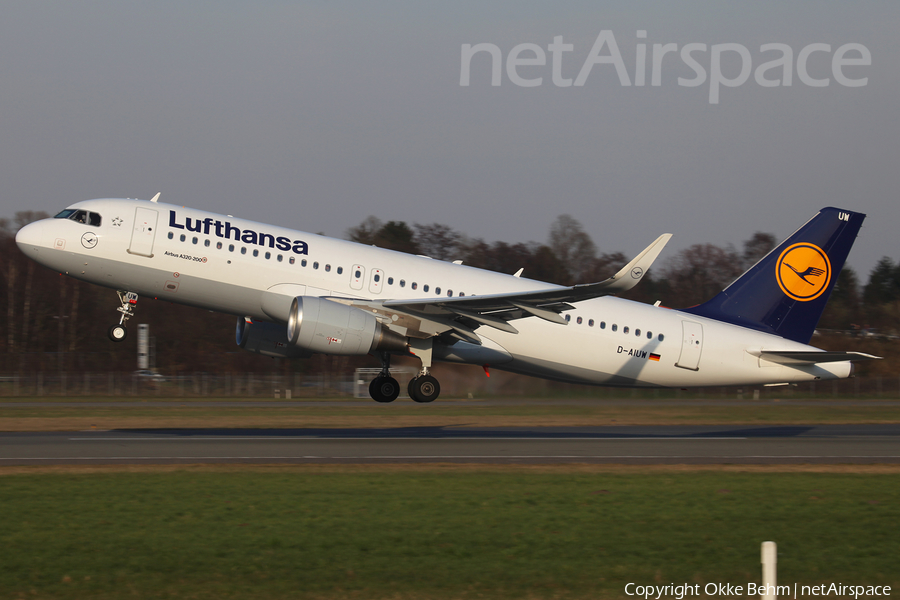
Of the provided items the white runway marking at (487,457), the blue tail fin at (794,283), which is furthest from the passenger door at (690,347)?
the white runway marking at (487,457)

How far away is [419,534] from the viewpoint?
12547 mm

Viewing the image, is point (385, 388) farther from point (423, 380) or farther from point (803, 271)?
point (803, 271)

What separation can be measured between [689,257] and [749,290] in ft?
193

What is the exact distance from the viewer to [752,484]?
56.6ft

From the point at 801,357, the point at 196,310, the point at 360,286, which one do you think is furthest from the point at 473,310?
the point at 196,310

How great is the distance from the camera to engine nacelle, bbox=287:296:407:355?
2133 cm

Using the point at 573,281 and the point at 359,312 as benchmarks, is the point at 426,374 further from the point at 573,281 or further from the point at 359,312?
the point at 573,281

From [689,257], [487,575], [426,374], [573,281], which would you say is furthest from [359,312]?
[689,257]

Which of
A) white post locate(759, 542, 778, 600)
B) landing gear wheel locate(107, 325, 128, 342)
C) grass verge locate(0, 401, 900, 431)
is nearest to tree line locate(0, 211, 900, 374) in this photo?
grass verge locate(0, 401, 900, 431)

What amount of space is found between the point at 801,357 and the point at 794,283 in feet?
10.4

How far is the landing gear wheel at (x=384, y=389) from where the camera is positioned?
78.7 ft

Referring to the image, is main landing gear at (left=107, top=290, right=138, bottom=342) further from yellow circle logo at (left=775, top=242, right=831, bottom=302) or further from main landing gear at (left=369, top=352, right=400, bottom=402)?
yellow circle logo at (left=775, top=242, right=831, bottom=302)

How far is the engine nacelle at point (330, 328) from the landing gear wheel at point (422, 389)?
2014mm

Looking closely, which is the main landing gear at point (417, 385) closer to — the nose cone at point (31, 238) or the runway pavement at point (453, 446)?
the runway pavement at point (453, 446)
